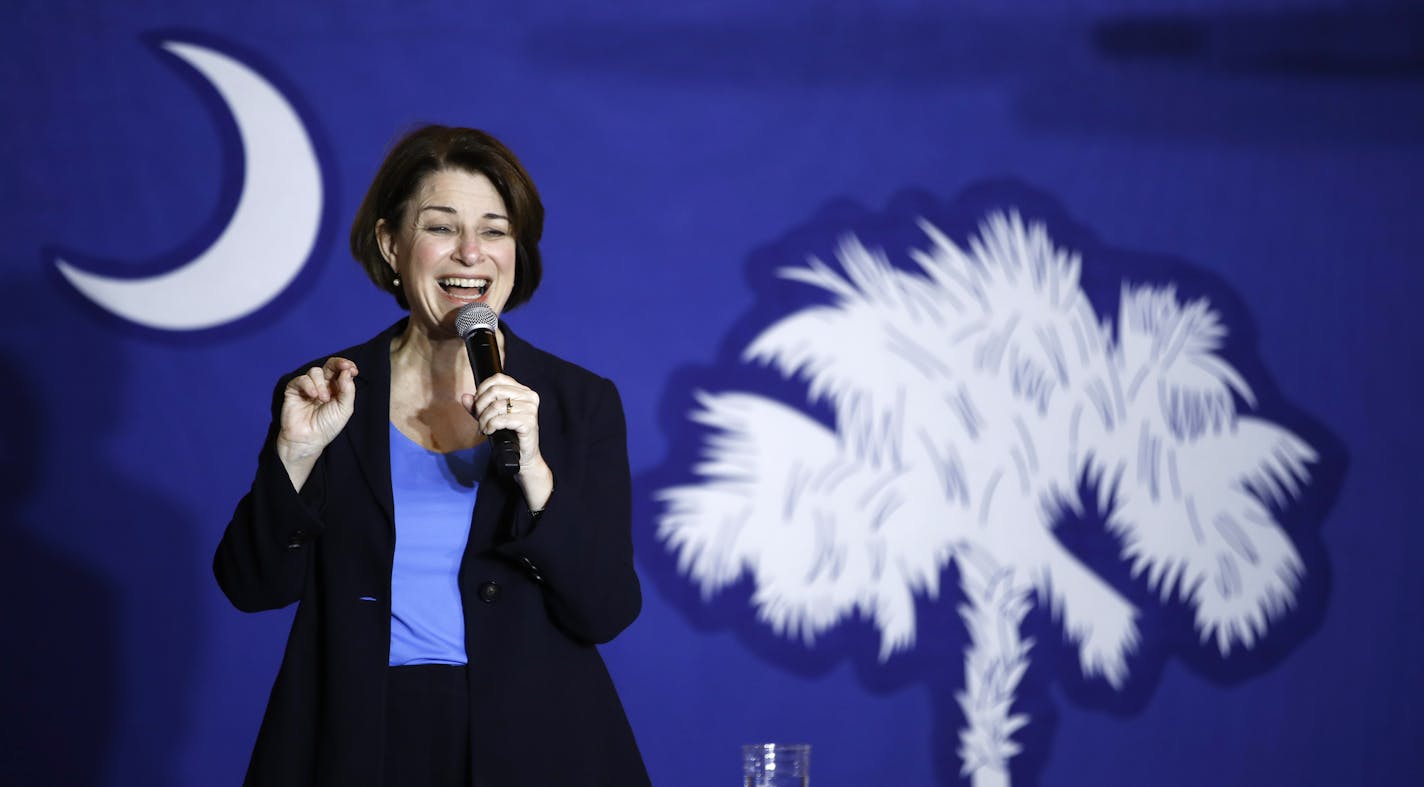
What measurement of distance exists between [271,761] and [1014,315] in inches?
94.9

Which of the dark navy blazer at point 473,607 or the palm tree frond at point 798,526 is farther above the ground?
the palm tree frond at point 798,526

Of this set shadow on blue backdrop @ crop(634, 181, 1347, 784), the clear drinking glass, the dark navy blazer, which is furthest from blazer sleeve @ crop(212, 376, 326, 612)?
shadow on blue backdrop @ crop(634, 181, 1347, 784)

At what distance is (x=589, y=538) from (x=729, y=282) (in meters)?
1.81

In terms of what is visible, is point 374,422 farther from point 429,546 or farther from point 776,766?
point 776,766

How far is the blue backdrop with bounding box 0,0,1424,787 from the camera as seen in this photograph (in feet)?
10.3

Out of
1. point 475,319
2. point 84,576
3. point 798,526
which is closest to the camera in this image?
point 475,319

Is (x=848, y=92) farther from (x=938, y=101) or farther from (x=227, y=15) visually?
(x=227, y=15)

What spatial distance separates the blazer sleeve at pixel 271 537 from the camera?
1699 mm

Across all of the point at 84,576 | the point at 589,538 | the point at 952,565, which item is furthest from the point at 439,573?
the point at 952,565

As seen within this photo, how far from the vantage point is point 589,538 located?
1.74 m

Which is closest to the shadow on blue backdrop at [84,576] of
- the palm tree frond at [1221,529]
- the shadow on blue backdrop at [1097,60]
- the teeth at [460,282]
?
the shadow on blue backdrop at [1097,60]

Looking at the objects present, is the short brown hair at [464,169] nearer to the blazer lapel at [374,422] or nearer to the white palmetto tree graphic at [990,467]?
the blazer lapel at [374,422]

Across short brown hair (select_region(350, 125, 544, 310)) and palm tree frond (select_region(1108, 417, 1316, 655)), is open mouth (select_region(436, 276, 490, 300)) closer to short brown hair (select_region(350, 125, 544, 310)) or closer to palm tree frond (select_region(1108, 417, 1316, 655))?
short brown hair (select_region(350, 125, 544, 310))

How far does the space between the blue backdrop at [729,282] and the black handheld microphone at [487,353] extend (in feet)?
4.91
